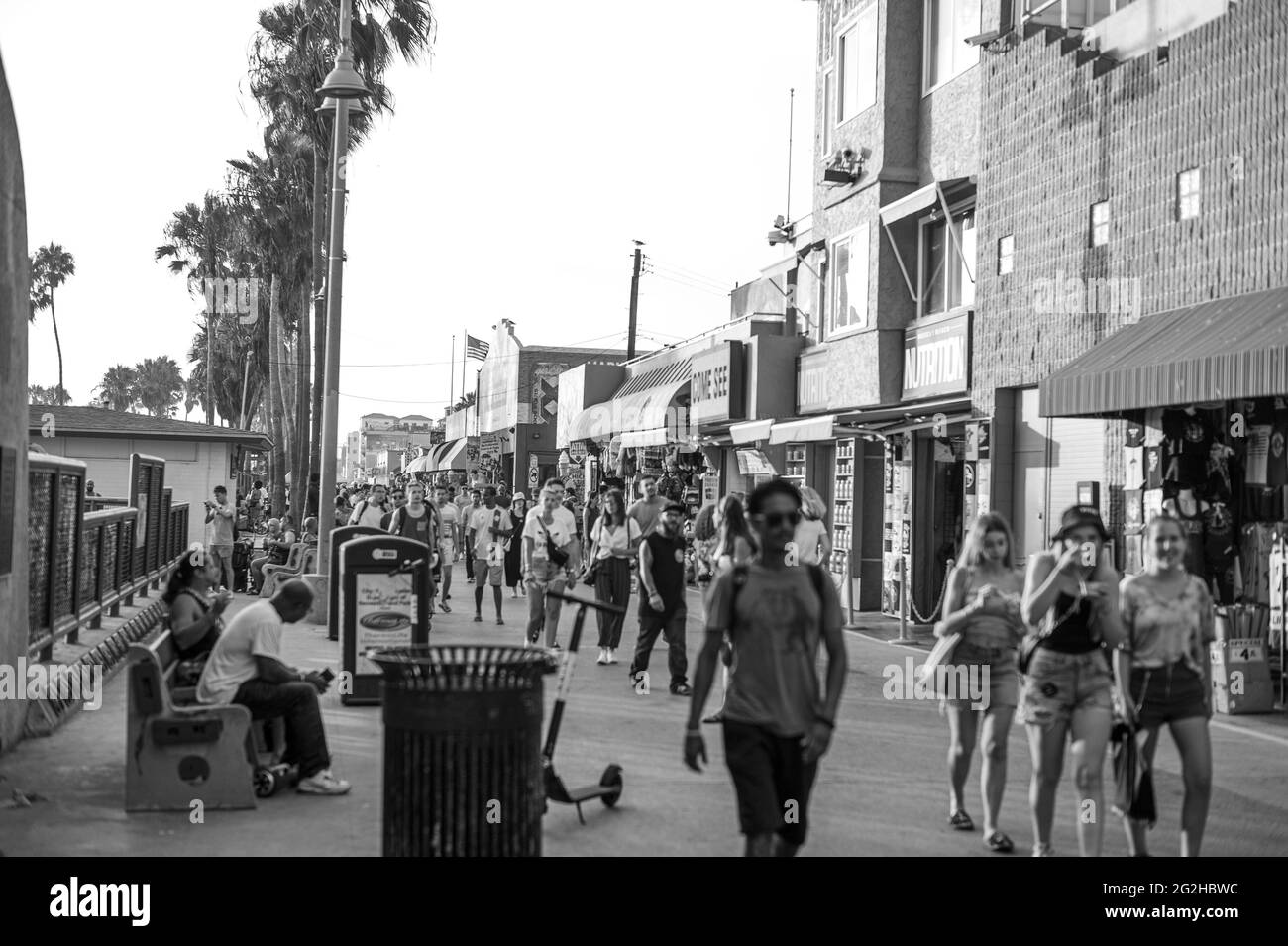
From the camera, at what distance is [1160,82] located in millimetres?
12516

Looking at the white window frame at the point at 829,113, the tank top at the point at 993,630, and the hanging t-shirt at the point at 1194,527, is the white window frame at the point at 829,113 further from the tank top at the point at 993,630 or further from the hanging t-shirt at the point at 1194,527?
the tank top at the point at 993,630

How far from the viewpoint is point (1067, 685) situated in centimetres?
609

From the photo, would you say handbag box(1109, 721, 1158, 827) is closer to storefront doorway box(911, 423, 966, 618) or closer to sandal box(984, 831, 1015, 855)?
sandal box(984, 831, 1015, 855)

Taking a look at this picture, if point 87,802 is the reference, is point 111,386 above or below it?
above

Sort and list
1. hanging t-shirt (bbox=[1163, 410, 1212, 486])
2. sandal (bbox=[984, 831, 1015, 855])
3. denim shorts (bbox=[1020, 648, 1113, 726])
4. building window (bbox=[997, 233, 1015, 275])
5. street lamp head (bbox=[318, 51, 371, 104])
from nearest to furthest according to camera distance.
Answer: denim shorts (bbox=[1020, 648, 1113, 726])
sandal (bbox=[984, 831, 1015, 855])
hanging t-shirt (bbox=[1163, 410, 1212, 486])
building window (bbox=[997, 233, 1015, 275])
street lamp head (bbox=[318, 51, 371, 104])

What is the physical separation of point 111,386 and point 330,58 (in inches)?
4387

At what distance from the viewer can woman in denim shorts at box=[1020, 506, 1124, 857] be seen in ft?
19.8

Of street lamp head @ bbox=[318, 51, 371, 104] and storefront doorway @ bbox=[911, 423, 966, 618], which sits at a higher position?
street lamp head @ bbox=[318, 51, 371, 104]

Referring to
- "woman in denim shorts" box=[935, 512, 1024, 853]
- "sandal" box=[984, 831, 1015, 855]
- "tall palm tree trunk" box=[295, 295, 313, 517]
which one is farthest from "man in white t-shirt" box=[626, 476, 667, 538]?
"tall palm tree trunk" box=[295, 295, 313, 517]

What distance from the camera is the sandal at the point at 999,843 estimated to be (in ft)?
21.6

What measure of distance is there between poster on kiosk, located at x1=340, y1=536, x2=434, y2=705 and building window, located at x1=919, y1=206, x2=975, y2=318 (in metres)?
8.73

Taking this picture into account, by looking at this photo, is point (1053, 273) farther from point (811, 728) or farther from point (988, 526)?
point (811, 728)

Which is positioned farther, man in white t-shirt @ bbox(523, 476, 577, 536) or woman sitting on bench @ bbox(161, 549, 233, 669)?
man in white t-shirt @ bbox(523, 476, 577, 536)
